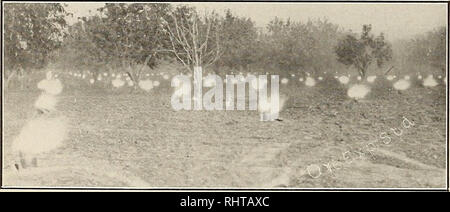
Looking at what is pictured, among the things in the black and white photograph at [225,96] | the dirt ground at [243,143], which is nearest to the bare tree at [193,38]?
the black and white photograph at [225,96]

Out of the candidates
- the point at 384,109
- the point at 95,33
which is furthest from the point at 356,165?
the point at 95,33

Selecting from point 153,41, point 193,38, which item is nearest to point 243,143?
point 193,38

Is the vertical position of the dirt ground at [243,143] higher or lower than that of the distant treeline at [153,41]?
lower

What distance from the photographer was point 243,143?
5379 mm

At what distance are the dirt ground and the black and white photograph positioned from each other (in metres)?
0.01

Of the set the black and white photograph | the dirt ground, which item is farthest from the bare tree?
the dirt ground

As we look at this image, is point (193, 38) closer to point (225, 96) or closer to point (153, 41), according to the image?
point (153, 41)

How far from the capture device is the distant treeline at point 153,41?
5.50 m

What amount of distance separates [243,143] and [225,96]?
53 centimetres

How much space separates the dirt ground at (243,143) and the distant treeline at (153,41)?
0.30m

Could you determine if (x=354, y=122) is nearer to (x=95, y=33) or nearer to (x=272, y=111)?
(x=272, y=111)

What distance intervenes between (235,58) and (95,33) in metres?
1.52

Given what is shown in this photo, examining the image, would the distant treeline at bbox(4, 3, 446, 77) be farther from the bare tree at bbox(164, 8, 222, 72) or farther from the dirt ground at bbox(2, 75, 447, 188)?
the dirt ground at bbox(2, 75, 447, 188)

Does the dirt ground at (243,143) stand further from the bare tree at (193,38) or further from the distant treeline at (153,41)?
the bare tree at (193,38)
